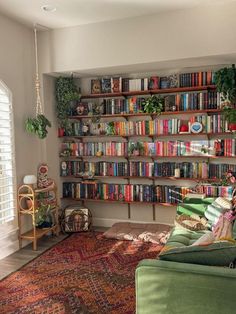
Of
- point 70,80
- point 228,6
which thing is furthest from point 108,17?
point 228,6

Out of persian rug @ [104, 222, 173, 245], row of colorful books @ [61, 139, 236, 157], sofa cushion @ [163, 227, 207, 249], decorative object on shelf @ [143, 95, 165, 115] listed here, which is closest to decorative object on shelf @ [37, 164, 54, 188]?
row of colorful books @ [61, 139, 236, 157]

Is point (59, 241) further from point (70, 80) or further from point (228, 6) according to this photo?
point (228, 6)

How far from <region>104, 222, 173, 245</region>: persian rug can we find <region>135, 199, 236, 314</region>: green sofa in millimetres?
2306

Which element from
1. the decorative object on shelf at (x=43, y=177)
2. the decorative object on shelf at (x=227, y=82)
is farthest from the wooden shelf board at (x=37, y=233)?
the decorative object on shelf at (x=227, y=82)

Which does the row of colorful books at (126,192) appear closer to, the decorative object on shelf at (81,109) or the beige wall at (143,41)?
the decorative object on shelf at (81,109)

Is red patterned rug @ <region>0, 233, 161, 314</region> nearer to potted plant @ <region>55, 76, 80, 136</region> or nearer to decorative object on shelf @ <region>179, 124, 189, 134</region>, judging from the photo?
decorative object on shelf @ <region>179, 124, 189, 134</region>

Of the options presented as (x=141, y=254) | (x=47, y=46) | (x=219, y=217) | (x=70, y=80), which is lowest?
(x=141, y=254)

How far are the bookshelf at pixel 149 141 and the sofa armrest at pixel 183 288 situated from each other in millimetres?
2617

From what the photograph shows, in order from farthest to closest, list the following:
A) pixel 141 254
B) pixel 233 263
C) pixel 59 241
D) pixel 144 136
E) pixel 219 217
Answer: pixel 144 136
pixel 59 241
pixel 141 254
pixel 219 217
pixel 233 263

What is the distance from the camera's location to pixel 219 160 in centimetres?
450

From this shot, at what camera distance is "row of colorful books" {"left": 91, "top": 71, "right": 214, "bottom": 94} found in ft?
14.3

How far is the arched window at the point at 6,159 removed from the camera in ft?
12.8

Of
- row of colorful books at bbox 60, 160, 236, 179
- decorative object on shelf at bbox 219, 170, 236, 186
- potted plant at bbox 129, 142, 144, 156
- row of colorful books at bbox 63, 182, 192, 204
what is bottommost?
row of colorful books at bbox 63, 182, 192, 204

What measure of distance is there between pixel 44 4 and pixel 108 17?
0.87 meters
